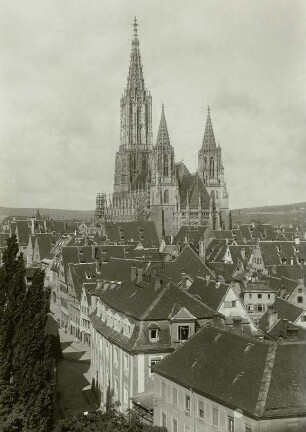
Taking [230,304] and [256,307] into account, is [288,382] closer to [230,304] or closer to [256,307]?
[230,304]

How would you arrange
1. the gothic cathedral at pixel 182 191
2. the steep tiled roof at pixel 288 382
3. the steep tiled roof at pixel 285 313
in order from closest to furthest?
the steep tiled roof at pixel 288 382, the steep tiled roof at pixel 285 313, the gothic cathedral at pixel 182 191

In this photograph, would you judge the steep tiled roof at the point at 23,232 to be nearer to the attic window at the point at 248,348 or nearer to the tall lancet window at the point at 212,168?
the tall lancet window at the point at 212,168

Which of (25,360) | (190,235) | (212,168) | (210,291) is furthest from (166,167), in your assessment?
(25,360)

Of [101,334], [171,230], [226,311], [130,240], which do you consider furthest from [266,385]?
[171,230]

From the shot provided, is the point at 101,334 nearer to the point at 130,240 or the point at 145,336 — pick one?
the point at 145,336

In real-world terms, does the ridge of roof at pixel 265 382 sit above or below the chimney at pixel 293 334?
below

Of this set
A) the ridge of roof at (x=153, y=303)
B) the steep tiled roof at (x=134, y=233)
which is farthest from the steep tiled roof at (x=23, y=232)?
the ridge of roof at (x=153, y=303)

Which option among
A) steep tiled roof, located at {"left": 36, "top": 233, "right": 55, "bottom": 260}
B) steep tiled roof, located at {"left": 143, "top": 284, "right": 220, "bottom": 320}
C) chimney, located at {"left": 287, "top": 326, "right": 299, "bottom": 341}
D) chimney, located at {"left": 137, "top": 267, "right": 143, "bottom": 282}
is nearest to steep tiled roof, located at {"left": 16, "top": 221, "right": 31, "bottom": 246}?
steep tiled roof, located at {"left": 36, "top": 233, "right": 55, "bottom": 260}
